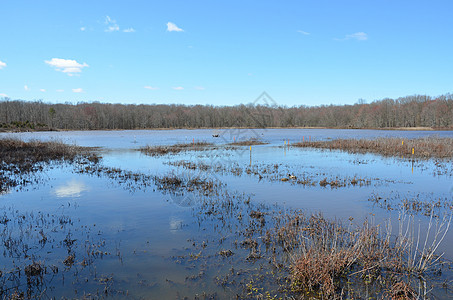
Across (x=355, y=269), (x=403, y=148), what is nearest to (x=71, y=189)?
(x=355, y=269)

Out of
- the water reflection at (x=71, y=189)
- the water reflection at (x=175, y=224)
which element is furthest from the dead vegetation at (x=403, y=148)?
the water reflection at (x=71, y=189)

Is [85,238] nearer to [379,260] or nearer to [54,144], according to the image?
[379,260]

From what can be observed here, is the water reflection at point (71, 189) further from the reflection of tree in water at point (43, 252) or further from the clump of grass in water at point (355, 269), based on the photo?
the clump of grass in water at point (355, 269)

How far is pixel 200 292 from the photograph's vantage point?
5.93 m

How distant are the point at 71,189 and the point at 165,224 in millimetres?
8104

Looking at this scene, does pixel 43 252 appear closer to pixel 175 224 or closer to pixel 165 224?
pixel 165 224

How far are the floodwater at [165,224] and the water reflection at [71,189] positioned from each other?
48 millimetres

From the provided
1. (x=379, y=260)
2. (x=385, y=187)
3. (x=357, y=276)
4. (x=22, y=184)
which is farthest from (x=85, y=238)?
(x=385, y=187)

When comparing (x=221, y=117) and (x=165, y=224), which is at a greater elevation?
(x=221, y=117)

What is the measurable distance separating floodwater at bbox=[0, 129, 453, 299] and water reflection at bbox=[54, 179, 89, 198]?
5 centimetres

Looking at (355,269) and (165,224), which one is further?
(165,224)

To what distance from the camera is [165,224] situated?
10109 millimetres

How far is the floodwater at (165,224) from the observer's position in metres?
6.30

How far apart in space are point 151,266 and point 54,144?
106 feet
